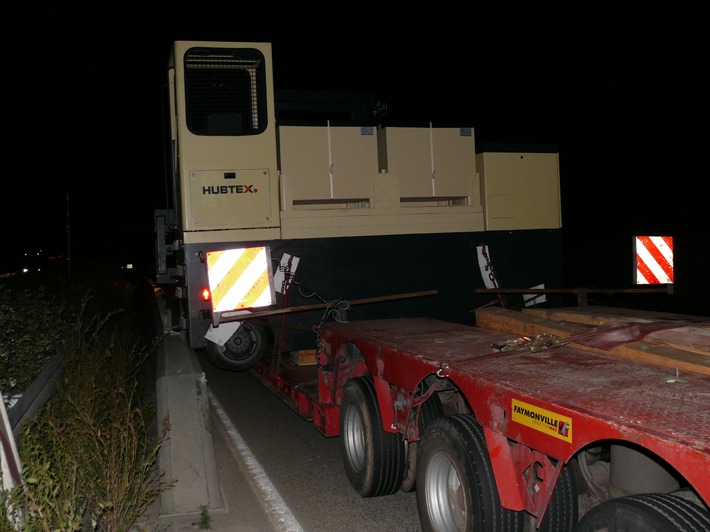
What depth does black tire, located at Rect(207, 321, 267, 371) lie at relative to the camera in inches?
275

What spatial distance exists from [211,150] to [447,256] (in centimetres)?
270

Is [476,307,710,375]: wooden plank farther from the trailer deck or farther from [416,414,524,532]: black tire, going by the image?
[416,414,524,532]: black tire

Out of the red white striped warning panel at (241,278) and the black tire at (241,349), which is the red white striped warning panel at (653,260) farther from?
the black tire at (241,349)

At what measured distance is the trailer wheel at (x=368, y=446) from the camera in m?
4.99

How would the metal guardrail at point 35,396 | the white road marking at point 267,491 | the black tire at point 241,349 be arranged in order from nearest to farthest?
the metal guardrail at point 35,396 → the white road marking at point 267,491 → the black tire at point 241,349

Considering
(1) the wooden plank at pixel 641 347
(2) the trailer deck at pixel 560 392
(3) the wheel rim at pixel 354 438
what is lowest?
(3) the wheel rim at pixel 354 438

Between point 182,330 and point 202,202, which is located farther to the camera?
point 182,330

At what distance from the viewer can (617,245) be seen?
2911 centimetres

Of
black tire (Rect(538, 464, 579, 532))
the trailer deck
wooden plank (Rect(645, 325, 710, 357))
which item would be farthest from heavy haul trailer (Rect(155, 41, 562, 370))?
black tire (Rect(538, 464, 579, 532))

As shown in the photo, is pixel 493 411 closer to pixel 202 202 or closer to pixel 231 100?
pixel 202 202

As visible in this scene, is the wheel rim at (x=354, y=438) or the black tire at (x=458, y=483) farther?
the wheel rim at (x=354, y=438)

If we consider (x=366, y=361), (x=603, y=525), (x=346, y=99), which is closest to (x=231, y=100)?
(x=346, y=99)

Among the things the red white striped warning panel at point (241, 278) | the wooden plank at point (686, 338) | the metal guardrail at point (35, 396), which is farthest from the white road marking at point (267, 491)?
the wooden plank at point (686, 338)

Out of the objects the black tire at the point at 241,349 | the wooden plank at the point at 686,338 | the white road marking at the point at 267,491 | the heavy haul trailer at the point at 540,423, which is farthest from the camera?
the black tire at the point at 241,349
